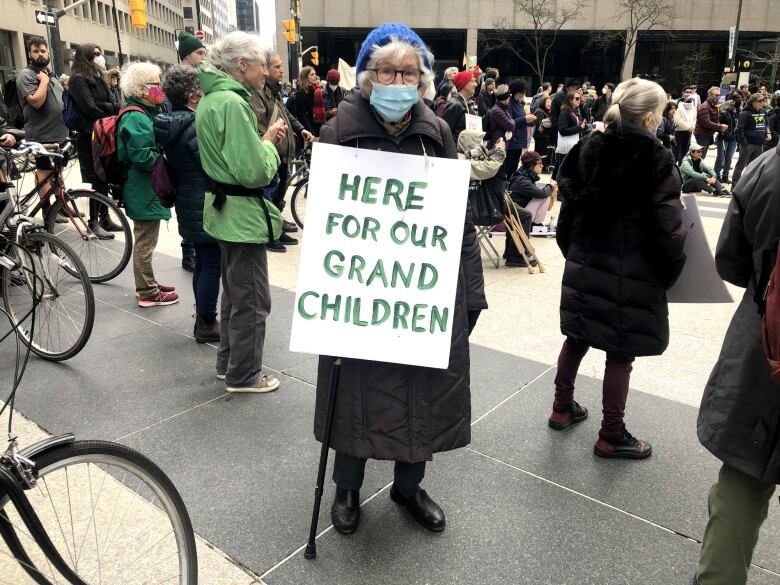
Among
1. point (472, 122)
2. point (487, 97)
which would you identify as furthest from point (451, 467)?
point (487, 97)

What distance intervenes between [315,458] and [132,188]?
3048mm

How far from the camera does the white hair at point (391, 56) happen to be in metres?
2.23

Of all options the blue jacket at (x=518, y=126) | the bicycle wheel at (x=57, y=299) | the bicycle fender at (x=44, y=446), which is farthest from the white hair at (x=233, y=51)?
the blue jacket at (x=518, y=126)

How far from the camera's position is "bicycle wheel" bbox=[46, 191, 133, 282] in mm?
5609

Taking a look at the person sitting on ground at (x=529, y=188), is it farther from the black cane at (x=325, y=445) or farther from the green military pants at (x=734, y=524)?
the green military pants at (x=734, y=524)

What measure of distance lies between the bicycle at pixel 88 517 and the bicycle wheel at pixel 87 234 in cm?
276

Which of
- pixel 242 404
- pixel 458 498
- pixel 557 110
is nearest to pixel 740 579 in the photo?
pixel 458 498

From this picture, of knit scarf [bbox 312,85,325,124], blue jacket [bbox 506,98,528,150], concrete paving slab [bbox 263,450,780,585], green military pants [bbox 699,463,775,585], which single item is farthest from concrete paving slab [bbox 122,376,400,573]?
blue jacket [bbox 506,98,528,150]

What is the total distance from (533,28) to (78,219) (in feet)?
129

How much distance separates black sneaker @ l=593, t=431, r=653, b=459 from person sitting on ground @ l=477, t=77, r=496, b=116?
10.1 m

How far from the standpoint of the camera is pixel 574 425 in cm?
344

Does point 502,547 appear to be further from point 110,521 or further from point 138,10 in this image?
point 138,10

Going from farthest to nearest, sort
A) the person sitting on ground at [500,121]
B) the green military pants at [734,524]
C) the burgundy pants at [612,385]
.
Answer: the person sitting on ground at [500,121]
the burgundy pants at [612,385]
the green military pants at [734,524]

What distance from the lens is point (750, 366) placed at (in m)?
1.89
